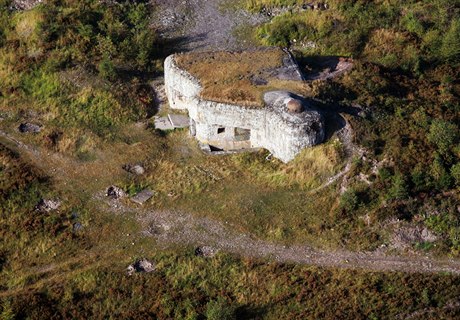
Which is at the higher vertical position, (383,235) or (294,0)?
(294,0)

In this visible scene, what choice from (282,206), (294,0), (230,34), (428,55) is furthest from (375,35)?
(282,206)

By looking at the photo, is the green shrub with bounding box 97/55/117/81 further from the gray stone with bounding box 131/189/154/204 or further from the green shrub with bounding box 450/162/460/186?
the green shrub with bounding box 450/162/460/186

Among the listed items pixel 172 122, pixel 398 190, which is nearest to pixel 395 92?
pixel 398 190

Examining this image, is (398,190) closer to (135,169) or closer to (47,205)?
(135,169)

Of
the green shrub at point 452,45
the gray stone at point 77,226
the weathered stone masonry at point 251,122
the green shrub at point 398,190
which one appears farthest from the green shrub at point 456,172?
the gray stone at point 77,226

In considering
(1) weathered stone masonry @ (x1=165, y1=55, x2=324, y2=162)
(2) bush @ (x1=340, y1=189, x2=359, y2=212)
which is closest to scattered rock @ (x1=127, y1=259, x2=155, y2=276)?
(1) weathered stone masonry @ (x1=165, y1=55, x2=324, y2=162)

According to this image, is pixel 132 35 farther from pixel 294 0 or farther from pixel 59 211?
pixel 59 211

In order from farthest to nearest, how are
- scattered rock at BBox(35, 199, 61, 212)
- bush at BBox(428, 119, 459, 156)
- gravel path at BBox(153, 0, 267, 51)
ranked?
gravel path at BBox(153, 0, 267, 51) → scattered rock at BBox(35, 199, 61, 212) → bush at BBox(428, 119, 459, 156)
